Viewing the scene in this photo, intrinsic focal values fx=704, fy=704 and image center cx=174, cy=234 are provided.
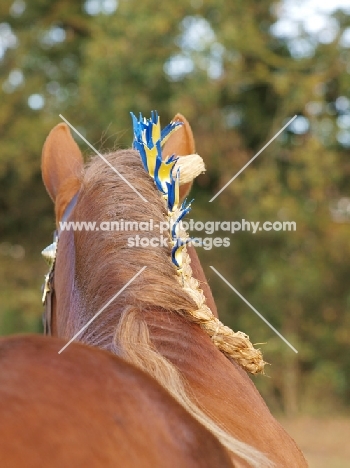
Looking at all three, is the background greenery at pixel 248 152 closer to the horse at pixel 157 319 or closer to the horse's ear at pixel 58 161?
the horse's ear at pixel 58 161

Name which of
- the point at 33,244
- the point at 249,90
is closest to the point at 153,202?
the point at 249,90

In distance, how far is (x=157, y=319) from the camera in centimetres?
147

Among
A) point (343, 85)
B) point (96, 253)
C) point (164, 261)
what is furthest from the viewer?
point (343, 85)

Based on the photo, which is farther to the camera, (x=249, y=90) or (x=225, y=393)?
(x=249, y=90)

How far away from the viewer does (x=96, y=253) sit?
1.67 meters

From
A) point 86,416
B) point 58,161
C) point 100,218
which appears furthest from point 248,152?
point 86,416

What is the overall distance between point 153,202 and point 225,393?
0.47 m

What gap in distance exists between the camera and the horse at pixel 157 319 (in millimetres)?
1323

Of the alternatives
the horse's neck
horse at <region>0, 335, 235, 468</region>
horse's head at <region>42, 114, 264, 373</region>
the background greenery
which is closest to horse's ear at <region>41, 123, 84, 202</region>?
horse's head at <region>42, 114, 264, 373</region>

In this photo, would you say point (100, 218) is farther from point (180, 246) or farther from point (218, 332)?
point (218, 332)

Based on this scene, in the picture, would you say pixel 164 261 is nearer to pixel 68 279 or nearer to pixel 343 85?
pixel 68 279

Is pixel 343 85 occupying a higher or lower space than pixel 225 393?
higher

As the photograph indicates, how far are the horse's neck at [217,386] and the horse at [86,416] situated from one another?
A: 0.28 metres

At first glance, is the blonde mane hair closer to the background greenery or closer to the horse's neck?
the horse's neck
